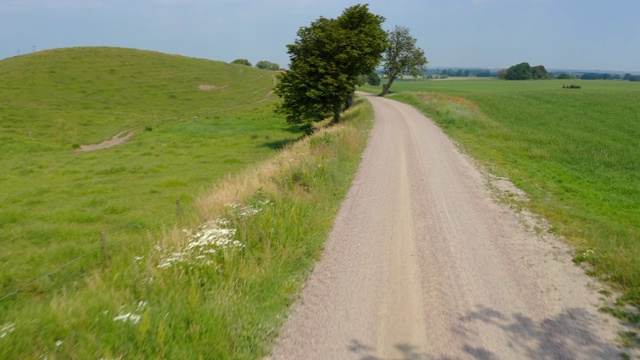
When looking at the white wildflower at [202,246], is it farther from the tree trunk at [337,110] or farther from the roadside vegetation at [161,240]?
the tree trunk at [337,110]

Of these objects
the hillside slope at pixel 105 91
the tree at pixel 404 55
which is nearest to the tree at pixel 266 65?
the hillside slope at pixel 105 91

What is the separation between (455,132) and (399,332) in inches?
833

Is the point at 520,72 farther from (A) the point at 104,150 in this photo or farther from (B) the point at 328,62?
Answer: (A) the point at 104,150

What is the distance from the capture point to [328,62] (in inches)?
1198

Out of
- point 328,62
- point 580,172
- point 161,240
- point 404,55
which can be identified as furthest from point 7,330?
point 404,55

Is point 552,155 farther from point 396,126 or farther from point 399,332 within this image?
point 399,332

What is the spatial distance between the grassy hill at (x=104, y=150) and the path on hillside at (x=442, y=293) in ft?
15.3

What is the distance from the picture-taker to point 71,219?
1445 cm

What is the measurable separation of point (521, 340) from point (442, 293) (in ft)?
4.45

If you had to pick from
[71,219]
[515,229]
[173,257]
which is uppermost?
[173,257]

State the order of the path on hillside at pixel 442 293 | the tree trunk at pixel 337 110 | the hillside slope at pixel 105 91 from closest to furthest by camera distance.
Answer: the path on hillside at pixel 442 293 < the tree trunk at pixel 337 110 < the hillside slope at pixel 105 91

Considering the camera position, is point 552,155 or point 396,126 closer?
point 552,155

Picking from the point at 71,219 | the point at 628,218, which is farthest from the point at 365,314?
the point at 71,219

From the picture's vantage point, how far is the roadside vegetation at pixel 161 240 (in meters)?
4.66
